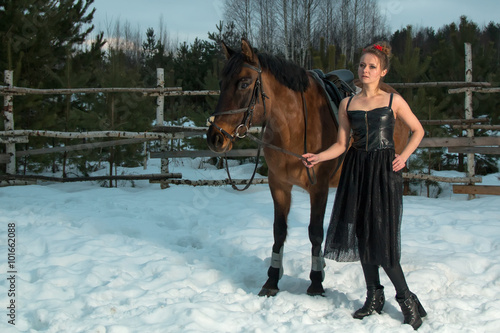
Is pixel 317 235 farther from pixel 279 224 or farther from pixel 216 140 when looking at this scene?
pixel 216 140

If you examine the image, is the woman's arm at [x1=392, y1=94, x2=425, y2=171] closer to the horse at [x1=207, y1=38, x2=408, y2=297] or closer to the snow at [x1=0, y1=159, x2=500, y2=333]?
the horse at [x1=207, y1=38, x2=408, y2=297]

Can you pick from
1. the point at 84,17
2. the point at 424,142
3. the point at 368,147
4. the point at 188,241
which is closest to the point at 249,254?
the point at 188,241

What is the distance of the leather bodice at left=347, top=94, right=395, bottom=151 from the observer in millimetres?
2516

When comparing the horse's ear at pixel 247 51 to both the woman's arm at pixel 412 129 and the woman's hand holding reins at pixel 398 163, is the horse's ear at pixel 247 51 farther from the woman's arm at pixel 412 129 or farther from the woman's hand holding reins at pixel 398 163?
the woman's hand holding reins at pixel 398 163

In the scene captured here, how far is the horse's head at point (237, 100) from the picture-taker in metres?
2.63

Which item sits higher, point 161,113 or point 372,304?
point 161,113

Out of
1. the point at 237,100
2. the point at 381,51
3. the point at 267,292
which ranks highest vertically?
the point at 381,51

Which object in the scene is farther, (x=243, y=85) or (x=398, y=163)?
(x=243, y=85)

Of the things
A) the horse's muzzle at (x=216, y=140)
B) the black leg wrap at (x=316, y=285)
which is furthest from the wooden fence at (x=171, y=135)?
the horse's muzzle at (x=216, y=140)

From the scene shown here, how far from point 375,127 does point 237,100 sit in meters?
0.87

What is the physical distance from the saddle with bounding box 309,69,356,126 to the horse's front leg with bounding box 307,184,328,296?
0.55m

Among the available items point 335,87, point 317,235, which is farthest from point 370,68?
point 317,235

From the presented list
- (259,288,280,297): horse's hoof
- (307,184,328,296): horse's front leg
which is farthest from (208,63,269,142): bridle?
(259,288,280,297): horse's hoof

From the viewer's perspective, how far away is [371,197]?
101 inches
